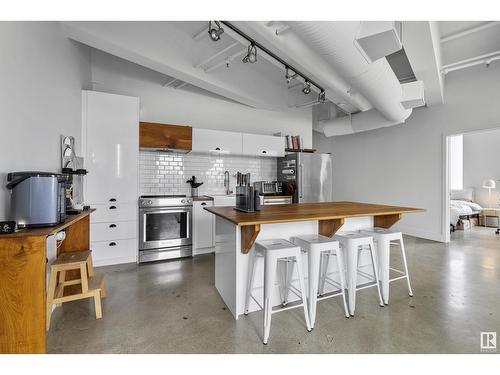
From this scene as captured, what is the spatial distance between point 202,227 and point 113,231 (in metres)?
1.31

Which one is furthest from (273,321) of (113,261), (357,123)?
(357,123)

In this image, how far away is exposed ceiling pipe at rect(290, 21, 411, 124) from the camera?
203 cm

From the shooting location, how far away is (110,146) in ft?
11.5

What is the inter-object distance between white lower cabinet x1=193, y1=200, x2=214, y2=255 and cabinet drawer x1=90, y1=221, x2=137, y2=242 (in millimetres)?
919

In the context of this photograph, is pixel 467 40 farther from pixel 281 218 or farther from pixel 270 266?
pixel 270 266

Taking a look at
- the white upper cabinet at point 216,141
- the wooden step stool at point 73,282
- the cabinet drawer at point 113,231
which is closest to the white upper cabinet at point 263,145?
the white upper cabinet at point 216,141

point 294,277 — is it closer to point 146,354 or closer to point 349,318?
point 349,318

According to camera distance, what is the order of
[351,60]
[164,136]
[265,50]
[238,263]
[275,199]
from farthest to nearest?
[275,199]
[164,136]
[265,50]
[351,60]
[238,263]

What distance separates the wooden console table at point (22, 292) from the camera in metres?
1.32

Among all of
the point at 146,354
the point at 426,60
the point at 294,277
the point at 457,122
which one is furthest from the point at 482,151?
the point at 146,354
